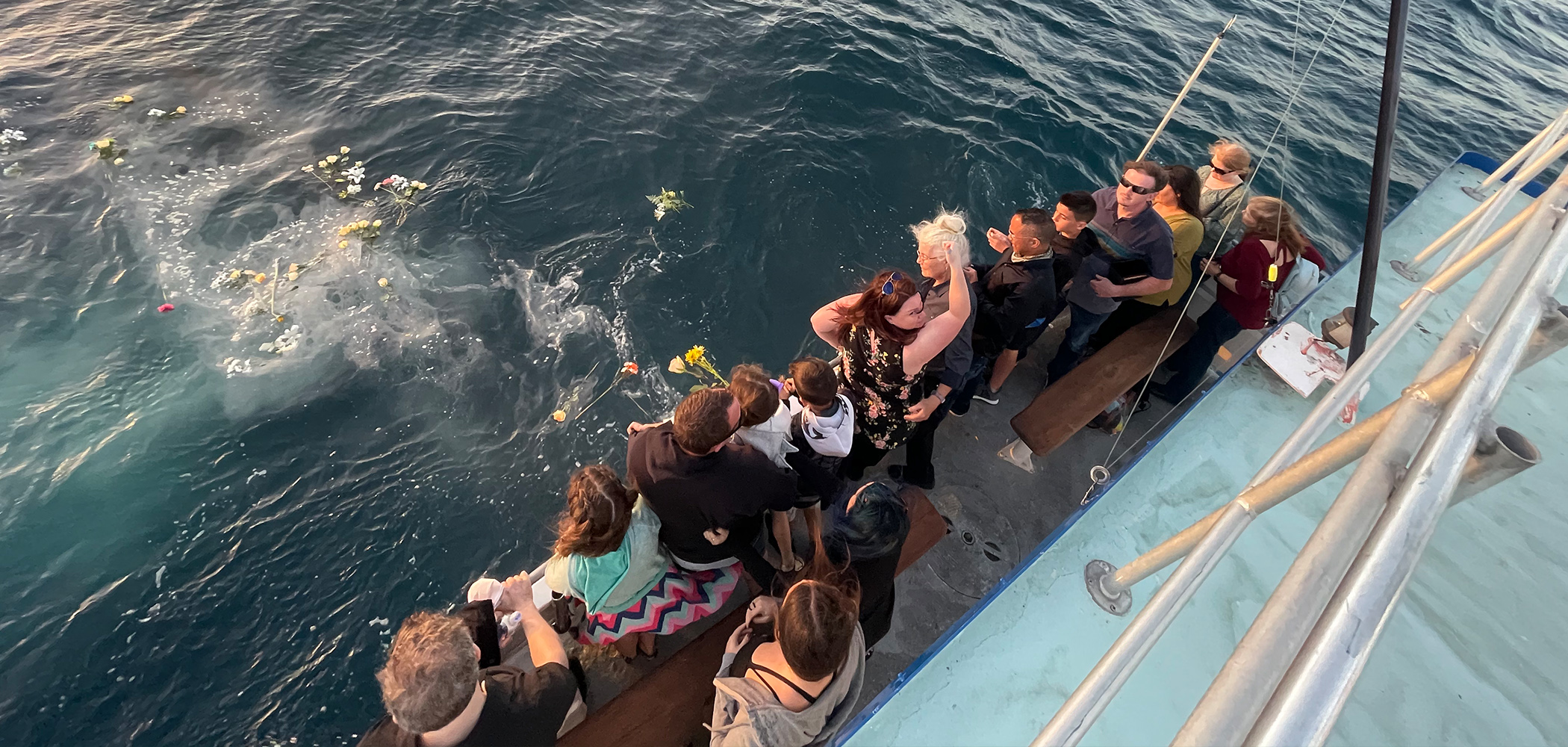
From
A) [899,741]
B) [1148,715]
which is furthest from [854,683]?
[1148,715]

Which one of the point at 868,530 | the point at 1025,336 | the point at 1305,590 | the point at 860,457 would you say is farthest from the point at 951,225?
the point at 1305,590

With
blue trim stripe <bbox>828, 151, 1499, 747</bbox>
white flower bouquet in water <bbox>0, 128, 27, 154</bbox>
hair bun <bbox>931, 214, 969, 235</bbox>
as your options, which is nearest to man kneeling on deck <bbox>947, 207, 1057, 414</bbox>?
hair bun <bbox>931, 214, 969, 235</bbox>

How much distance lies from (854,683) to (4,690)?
507 cm

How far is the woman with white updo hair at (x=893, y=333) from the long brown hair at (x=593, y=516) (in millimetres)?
1540

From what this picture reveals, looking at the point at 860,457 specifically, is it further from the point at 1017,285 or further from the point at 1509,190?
the point at 1509,190

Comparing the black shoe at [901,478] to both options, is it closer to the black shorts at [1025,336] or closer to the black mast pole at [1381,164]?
the black shorts at [1025,336]

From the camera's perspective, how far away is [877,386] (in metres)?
3.71

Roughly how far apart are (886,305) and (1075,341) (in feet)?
7.80

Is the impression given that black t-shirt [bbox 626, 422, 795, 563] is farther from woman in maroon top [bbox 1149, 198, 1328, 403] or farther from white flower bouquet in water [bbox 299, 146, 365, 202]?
white flower bouquet in water [bbox 299, 146, 365, 202]

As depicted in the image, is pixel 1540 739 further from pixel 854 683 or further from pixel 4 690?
pixel 4 690

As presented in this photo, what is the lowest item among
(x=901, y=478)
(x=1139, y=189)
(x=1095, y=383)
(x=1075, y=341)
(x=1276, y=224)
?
(x=901, y=478)

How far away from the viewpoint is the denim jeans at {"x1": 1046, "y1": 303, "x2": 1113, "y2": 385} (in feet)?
15.8

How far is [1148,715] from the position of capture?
245cm

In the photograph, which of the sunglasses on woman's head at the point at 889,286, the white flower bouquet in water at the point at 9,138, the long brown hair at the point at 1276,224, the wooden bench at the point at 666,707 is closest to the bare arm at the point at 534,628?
the wooden bench at the point at 666,707
